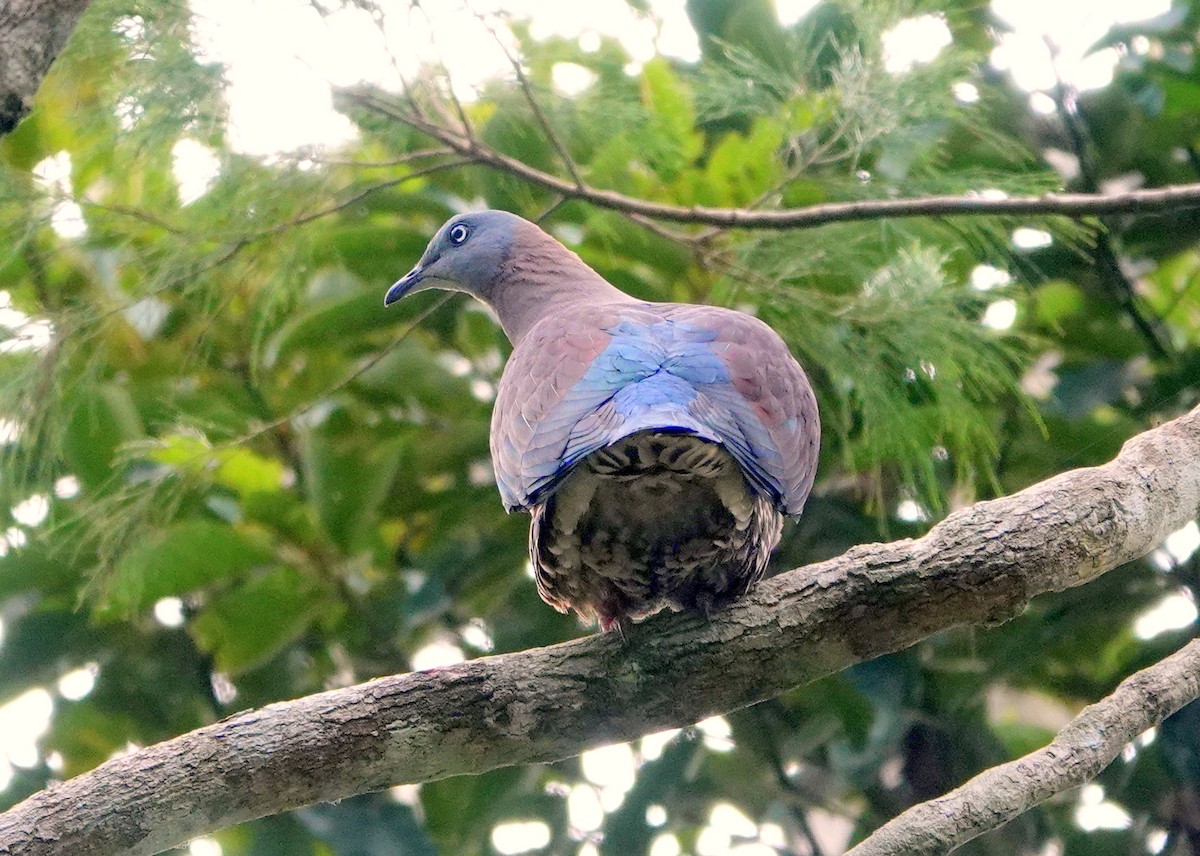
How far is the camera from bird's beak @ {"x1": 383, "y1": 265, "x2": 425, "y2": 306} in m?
3.68

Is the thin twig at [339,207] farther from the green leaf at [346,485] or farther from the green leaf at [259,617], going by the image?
the green leaf at [259,617]

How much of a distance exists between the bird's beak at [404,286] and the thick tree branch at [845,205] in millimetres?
661

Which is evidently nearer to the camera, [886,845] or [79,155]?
[886,845]

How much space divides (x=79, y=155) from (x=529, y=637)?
1877 mm

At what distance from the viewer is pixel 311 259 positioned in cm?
377

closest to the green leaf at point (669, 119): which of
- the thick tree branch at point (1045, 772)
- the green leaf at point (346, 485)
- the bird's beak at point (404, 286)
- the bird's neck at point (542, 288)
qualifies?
the bird's neck at point (542, 288)

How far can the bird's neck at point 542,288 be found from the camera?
3535 mm

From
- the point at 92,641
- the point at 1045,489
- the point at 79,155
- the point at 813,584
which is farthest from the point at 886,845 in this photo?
the point at 79,155

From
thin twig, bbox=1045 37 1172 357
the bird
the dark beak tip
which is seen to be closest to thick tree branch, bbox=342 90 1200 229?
the bird

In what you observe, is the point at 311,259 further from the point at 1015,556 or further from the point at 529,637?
the point at 1015,556

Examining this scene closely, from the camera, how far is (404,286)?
12.2ft

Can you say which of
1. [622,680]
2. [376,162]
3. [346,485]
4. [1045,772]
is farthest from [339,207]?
[1045,772]

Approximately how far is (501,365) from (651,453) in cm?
184

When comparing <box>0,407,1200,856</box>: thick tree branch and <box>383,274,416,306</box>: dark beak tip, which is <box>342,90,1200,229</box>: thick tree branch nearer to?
<box>0,407,1200,856</box>: thick tree branch
